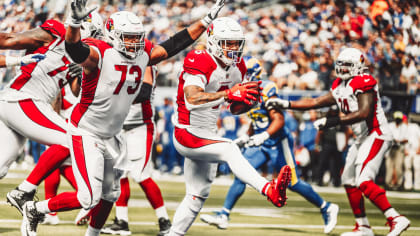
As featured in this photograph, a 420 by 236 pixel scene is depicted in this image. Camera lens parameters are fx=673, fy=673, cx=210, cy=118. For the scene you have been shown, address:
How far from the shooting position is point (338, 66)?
723 cm

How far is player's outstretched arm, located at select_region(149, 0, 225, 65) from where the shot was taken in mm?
5426

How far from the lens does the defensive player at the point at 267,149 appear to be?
742 centimetres

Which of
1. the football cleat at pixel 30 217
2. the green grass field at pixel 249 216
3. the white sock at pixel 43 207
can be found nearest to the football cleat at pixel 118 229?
the green grass field at pixel 249 216

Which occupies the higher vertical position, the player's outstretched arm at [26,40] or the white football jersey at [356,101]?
the player's outstretched arm at [26,40]

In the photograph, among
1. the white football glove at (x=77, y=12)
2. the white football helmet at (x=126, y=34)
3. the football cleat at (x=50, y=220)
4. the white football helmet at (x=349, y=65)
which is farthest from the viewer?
the white football helmet at (x=349, y=65)

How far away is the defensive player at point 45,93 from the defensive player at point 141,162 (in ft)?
3.50

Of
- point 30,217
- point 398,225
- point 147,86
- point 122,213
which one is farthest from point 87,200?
point 398,225

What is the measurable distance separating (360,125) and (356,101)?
31cm

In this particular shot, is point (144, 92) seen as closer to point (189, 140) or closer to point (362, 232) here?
point (189, 140)

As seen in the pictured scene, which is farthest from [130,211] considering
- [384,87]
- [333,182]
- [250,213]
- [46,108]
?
[384,87]

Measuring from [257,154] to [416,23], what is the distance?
346 inches

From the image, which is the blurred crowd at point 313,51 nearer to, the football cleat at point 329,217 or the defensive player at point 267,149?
the defensive player at point 267,149

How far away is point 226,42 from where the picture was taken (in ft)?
17.6

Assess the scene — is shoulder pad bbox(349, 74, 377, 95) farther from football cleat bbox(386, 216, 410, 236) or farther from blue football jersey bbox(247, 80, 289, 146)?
football cleat bbox(386, 216, 410, 236)
